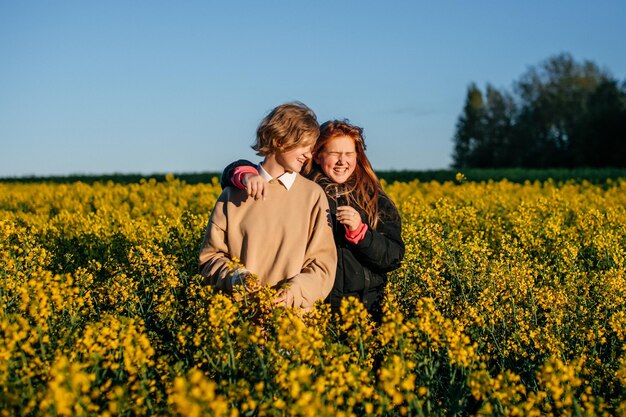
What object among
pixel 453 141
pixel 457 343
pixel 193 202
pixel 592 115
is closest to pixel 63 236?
pixel 193 202

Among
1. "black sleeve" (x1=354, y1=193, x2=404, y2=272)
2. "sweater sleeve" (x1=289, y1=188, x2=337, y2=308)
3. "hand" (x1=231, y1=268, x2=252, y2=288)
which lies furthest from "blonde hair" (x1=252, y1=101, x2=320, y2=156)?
"hand" (x1=231, y1=268, x2=252, y2=288)

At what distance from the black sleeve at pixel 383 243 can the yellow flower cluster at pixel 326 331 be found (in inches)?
16.0

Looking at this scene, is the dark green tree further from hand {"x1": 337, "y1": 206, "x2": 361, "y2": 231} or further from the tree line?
hand {"x1": 337, "y1": 206, "x2": 361, "y2": 231}

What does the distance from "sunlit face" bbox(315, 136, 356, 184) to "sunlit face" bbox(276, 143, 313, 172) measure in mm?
506

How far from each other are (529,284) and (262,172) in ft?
6.82

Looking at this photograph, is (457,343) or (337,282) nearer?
(457,343)

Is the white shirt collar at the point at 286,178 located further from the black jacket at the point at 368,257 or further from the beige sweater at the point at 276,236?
the black jacket at the point at 368,257

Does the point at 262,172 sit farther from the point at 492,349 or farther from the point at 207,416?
the point at 207,416

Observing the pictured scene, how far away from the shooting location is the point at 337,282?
4750mm

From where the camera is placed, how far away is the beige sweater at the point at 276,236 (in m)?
4.28

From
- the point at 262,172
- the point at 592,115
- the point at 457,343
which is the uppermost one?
the point at 592,115

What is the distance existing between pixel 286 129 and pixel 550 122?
69404mm

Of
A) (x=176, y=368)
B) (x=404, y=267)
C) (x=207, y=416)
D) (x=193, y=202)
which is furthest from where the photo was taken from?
(x=193, y=202)

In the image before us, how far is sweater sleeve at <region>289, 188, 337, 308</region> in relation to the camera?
4.21m
